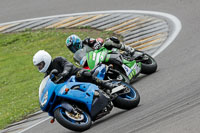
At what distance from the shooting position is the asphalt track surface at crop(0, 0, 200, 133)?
6.86 m

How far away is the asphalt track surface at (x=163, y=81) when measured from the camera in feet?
22.5

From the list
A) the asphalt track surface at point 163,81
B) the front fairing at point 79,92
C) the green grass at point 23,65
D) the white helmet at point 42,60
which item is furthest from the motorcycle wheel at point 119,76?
the green grass at point 23,65

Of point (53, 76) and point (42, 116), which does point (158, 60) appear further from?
point (53, 76)

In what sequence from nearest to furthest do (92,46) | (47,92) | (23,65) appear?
(47,92) < (92,46) < (23,65)

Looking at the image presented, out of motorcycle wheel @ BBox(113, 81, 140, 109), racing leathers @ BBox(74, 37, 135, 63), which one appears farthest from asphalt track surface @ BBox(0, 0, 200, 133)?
racing leathers @ BBox(74, 37, 135, 63)

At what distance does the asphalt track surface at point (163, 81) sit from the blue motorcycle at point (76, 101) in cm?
19

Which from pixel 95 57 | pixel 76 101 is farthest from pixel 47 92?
pixel 95 57

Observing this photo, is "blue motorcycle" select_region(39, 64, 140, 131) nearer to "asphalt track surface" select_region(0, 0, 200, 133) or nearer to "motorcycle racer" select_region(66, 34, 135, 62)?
"asphalt track surface" select_region(0, 0, 200, 133)

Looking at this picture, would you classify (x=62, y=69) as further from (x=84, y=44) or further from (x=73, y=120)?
(x=84, y=44)

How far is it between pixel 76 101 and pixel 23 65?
24.3ft

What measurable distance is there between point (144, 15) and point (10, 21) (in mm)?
5331

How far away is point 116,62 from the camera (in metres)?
10.6

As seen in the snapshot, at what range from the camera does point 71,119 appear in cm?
773

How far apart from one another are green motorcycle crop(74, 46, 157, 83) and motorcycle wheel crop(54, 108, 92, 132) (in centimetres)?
183
